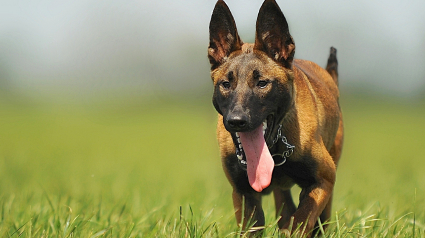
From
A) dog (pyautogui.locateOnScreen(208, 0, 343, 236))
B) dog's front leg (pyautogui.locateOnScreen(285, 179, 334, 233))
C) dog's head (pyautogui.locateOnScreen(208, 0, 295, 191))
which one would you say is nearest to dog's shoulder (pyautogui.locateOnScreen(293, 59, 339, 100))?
dog (pyautogui.locateOnScreen(208, 0, 343, 236))

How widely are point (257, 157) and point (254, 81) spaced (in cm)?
58

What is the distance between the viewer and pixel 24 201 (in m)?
5.97

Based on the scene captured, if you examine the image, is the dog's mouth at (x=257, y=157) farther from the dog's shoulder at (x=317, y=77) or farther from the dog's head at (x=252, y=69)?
the dog's shoulder at (x=317, y=77)

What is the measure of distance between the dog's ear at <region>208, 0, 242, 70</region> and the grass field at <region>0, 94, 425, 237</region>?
1.17 m

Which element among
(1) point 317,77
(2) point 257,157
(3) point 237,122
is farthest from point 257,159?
(1) point 317,77

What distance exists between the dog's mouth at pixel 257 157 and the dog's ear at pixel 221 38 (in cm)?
71

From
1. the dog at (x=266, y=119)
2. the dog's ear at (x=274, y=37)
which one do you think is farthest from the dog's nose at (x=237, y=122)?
the dog's ear at (x=274, y=37)

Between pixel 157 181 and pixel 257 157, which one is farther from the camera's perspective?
pixel 157 181

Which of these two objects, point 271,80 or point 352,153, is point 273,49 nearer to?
point 271,80

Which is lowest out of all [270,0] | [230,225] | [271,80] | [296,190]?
[296,190]

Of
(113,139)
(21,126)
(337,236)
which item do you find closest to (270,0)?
(337,236)

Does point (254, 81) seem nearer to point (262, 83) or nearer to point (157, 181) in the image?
point (262, 83)

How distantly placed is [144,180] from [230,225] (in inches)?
164

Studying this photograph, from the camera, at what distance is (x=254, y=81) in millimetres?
4477
